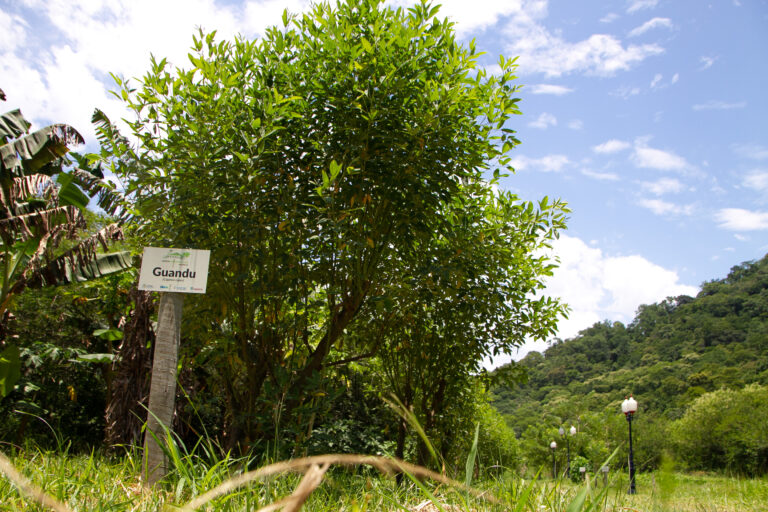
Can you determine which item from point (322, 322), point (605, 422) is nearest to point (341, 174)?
point (322, 322)

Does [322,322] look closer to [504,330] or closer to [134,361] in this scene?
[504,330]

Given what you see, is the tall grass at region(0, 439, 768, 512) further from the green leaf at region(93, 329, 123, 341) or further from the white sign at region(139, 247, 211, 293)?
the green leaf at region(93, 329, 123, 341)

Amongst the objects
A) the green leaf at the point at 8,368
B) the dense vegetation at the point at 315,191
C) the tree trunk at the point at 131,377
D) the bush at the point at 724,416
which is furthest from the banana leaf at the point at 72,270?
the bush at the point at 724,416

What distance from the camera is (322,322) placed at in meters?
5.68

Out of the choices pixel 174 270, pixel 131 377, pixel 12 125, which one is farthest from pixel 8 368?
pixel 174 270

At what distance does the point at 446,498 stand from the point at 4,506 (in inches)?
73.7

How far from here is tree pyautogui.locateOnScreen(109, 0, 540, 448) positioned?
386 cm

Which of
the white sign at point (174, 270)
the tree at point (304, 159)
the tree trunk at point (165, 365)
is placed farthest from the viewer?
the tree at point (304, 159)

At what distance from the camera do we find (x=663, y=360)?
1841 inches

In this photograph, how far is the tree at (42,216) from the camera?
8.17 metres

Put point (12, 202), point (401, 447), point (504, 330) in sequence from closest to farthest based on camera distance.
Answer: point (504, 330)
point (401, 447)
point (12, 202)

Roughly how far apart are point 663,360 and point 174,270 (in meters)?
53.2

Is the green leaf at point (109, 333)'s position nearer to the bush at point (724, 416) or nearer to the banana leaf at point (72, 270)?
the banana leaf at point (72, 270)

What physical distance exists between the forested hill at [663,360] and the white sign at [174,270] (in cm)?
2121
